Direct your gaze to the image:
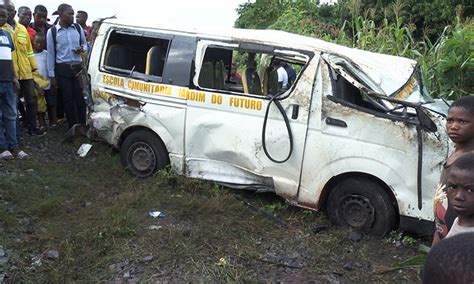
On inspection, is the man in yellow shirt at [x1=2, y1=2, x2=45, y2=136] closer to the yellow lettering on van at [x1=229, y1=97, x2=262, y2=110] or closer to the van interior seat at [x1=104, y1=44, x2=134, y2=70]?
the van interior seat at [x1=104, y1=44, x2=134, y2=70]

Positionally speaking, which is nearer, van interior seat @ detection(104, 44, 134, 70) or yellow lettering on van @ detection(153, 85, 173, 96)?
yellow lettering on van @ detection(153, 85, 173, 96)

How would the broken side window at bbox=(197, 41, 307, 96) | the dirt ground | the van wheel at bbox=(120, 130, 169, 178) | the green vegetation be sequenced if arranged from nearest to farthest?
the dirt ground, the broken side window at bbox=(197, 41, 307, 96), the van wheel at bbox=(120, 130, 169, 178), the green vegetation

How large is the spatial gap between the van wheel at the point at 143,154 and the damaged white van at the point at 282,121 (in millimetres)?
12

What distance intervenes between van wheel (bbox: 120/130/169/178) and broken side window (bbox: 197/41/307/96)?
893 millimetres

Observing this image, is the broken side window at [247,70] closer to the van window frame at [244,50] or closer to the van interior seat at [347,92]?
the van window frame at [244,50]

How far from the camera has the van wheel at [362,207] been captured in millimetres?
4742

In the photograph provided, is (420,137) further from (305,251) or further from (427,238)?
(305,251)

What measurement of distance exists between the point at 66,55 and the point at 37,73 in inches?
21.6

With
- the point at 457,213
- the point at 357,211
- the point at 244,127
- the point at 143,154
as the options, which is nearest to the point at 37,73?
the point at 143,154

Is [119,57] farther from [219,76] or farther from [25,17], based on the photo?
[25,17]

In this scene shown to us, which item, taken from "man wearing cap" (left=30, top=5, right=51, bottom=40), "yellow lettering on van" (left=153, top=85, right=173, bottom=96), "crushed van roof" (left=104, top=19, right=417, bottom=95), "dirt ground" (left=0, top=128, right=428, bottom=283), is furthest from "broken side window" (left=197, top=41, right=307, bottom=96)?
"man wearing cap" (left=30, top=5, right=51, bottom=40)

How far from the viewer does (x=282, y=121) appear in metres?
5.11

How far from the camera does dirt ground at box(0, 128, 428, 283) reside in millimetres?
4012

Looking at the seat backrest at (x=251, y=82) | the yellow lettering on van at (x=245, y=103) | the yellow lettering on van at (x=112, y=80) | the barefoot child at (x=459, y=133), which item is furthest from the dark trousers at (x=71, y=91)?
the barefoot child at (x=459, y=133)
